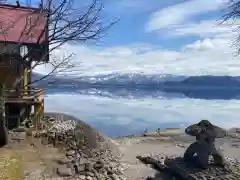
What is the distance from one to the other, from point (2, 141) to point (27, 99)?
3587 millimetres

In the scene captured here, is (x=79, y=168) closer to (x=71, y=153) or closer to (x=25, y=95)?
(x=71, y=153)

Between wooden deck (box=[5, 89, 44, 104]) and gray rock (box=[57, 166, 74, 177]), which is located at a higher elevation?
wooden deck (box=[5, 89, 44, 104])

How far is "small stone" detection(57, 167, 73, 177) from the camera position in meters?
16.7

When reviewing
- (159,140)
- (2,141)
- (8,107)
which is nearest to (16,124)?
(8,107)

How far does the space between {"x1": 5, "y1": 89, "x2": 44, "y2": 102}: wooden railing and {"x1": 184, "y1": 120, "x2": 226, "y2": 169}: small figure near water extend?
7820 mm

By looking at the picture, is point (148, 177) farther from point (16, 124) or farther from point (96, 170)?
point (16, 124)

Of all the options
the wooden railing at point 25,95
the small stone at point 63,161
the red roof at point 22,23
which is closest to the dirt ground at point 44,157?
the small stone at point 63,161

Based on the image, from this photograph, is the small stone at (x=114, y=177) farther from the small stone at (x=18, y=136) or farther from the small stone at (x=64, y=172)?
the small stone at (x=18, y=136)

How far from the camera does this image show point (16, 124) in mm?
21344

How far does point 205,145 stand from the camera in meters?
18.6

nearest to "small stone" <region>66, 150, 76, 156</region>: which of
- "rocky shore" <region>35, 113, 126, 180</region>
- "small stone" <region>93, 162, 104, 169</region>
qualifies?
"rocky shore" <region>35, 113, 126, 180</region>

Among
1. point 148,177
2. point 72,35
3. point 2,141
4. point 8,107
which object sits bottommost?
point 148,177

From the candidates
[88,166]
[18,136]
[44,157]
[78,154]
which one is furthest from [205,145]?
[18,136]

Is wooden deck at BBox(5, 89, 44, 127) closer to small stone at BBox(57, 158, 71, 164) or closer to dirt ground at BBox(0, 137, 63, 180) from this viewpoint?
dirt ground at BBox(0, 137, 63, 180)
